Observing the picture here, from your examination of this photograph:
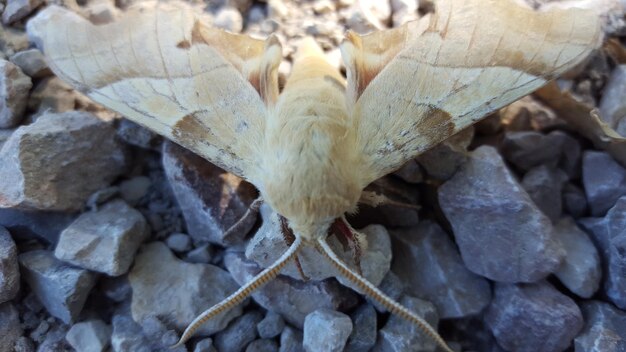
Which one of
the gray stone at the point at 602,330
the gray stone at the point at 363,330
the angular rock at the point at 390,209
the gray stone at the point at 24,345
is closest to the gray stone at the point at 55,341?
the gray stone at the point at 24,345

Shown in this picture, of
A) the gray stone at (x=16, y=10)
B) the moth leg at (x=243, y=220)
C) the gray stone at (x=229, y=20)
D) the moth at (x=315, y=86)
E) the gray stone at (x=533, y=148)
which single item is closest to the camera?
the moth at (x=315, y=86)

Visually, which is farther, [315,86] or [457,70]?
[315,86]

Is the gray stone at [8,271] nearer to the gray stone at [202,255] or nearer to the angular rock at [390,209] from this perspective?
the gray stone at [202,255]

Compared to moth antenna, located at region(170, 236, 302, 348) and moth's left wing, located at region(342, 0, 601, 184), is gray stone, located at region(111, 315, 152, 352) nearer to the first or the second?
moth antenna, located at region(170, 236, 302, 348)

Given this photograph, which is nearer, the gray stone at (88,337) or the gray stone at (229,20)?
the gray stone at (88,337)

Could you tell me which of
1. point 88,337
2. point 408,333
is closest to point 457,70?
point 408,333

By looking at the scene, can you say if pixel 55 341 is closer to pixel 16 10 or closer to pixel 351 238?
pixel 351 238
